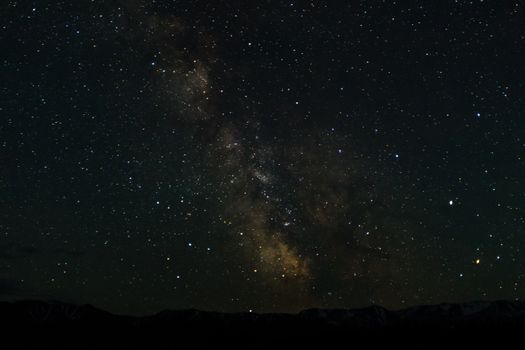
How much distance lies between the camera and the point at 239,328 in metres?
75.9

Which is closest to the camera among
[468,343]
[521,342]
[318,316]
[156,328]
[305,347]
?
[521,342]

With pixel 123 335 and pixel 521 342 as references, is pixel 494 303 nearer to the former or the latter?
pixel 521 342

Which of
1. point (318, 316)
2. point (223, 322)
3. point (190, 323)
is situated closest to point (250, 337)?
point (223, 322)

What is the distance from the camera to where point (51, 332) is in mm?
67812

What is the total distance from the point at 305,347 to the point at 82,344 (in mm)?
32223

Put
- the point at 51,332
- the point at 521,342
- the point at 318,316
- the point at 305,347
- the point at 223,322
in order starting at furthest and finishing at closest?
the point at 318,316 → the point at 223,322 → the point at 51,332 → the point at 305,347 → the point at 521,342

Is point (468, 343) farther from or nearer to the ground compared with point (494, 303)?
nearer to the ground

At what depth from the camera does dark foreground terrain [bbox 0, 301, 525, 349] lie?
5616 cm

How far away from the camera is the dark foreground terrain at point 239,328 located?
56.2 m

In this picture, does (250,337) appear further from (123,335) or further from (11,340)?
(11,340)

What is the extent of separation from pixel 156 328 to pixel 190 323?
9032 mm

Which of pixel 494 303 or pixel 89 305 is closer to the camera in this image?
pixel 89 305

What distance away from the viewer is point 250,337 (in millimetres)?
71875

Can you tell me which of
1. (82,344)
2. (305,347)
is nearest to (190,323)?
(82,344)
